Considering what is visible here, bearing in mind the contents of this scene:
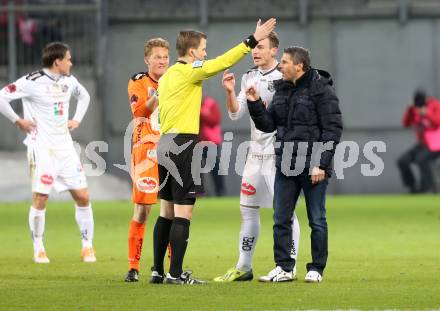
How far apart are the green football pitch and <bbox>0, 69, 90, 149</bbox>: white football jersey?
1.24 metres

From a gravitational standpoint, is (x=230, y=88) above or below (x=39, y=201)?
above

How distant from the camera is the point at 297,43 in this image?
25.8m

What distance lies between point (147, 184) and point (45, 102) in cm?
271

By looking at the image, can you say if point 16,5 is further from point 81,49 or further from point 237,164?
point 237,164

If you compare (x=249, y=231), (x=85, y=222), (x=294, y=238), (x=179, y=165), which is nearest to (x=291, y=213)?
(x=294, y=238)

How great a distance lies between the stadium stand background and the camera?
25.7 m

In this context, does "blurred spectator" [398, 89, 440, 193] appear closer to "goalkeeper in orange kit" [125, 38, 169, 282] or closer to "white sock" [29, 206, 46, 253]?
"white sock" [29, 206, 46, 253]

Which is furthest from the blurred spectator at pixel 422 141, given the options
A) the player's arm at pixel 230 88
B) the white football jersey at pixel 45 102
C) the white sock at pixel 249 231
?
the player's arm at pixel 230 88

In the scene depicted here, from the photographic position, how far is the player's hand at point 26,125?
1289cm

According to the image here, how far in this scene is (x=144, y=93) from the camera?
10.8 m

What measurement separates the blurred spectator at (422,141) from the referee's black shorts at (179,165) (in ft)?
49.3

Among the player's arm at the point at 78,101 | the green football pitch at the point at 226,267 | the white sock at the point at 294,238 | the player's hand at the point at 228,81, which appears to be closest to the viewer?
the green football pitch at the point at 226,267

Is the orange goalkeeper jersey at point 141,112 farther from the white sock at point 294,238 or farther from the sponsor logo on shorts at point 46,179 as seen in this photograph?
the sponsor logo on shorts at point 46,179

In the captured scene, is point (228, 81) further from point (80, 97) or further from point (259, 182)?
point (80, 97)
